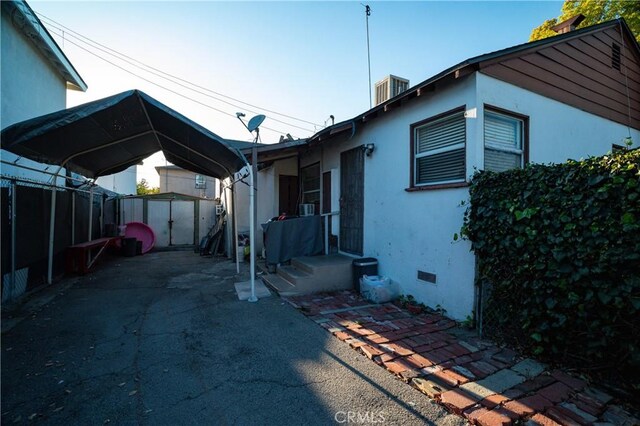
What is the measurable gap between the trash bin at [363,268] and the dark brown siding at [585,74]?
3.64m

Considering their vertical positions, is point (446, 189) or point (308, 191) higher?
point (308, 191)

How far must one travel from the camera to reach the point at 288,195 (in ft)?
31.4

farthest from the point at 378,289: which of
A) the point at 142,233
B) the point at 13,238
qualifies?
the point at 142,233

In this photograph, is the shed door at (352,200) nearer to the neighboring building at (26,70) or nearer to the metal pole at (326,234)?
the metal pole at (326,234)

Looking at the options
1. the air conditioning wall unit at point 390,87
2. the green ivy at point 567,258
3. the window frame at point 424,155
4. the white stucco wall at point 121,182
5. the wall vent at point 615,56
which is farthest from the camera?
the white stucco wall at point 121,182

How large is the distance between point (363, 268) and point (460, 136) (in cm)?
288

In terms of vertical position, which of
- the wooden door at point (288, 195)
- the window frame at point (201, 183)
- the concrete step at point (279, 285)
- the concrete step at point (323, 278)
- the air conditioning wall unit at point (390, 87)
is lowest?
the concrete step at point (279, 285)

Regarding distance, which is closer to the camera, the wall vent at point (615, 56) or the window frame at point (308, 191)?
the wall vent at point (615, 56)

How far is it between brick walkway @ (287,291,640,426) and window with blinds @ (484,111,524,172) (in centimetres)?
243

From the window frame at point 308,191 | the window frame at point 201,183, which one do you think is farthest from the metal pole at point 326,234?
the window frame at point 201,183

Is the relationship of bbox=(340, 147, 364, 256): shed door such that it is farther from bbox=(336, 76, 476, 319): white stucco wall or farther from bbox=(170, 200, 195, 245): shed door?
bbox=(170, 200, 195, 245): shed door

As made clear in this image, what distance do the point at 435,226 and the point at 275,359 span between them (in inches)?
116

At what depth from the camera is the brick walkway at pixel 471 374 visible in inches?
88.8

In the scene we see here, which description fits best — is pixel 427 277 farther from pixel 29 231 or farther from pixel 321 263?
pixel 29 231
